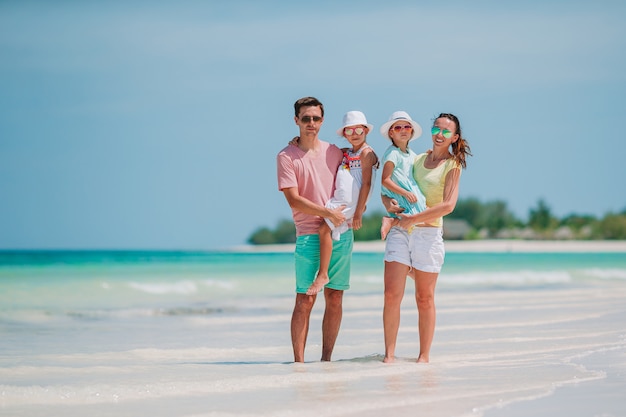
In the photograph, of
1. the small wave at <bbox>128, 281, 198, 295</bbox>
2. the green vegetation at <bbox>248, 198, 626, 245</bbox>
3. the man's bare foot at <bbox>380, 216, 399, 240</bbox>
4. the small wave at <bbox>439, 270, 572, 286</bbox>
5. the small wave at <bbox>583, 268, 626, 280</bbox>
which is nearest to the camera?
the man's bare foot at <bbox>380, 216, 399, 240</bbox>

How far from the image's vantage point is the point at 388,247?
592cm

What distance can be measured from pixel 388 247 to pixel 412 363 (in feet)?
2.66

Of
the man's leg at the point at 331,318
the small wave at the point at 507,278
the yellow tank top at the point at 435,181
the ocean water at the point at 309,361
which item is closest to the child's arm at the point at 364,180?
the yellow tank top at the point at 435,181

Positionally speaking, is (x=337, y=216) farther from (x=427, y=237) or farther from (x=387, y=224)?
(x=427, y=237)

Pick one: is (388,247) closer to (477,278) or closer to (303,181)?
(303,181)

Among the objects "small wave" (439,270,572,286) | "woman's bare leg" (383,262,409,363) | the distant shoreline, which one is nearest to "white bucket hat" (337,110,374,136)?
"woman's bare leg" (383,262,409,363)

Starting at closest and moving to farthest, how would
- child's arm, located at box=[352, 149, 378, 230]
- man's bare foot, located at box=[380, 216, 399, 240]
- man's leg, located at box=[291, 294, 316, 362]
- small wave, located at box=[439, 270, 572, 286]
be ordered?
man's bare foot, located at box=[380, 216, 399, 240]
child's arm, located at box=[352, 149, 378, 230]
man's leg, located at box=[291, 294, 316, 362]
small wave, located at box=[439, 270, 572, 286]

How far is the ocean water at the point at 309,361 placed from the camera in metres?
4.60

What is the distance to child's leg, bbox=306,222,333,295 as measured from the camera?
587 cm

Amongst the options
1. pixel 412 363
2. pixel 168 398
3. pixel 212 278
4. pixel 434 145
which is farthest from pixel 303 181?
pixel 212 278

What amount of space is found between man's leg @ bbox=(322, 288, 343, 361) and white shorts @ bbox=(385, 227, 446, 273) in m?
0.49

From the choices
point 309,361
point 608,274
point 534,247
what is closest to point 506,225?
point 534,247

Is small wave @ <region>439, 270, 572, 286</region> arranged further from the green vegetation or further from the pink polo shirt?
the green vegetation

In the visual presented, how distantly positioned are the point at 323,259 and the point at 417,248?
638mm
